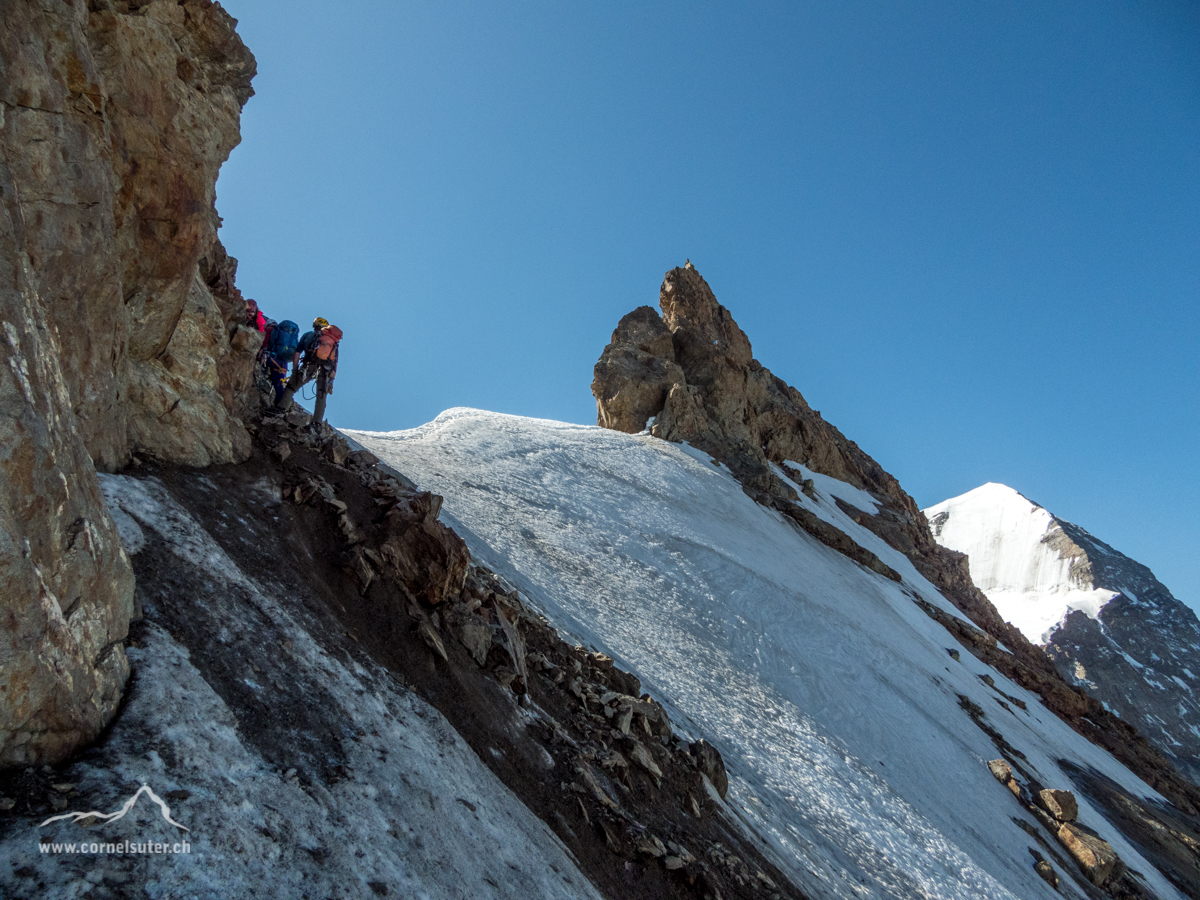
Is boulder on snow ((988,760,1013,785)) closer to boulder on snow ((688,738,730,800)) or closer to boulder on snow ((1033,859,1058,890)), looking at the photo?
boulder on snow ((1033,859,1058,890))

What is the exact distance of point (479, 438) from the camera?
1102 inches

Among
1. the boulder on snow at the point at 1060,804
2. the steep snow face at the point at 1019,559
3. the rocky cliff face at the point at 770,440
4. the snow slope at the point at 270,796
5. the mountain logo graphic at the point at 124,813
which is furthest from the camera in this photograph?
the steep snow face at the point at 1019,559

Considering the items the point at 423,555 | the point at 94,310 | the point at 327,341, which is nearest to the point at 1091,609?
the point at 327,341

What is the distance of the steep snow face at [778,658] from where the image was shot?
473 inches

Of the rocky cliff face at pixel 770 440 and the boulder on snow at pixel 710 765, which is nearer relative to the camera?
the boulder on snow at pixel 710 765

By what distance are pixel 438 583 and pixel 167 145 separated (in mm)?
6246

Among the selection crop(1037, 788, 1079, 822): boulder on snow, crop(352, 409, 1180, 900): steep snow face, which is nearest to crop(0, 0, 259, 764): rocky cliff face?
crop(352, 409, 1180, 900): steep snow face

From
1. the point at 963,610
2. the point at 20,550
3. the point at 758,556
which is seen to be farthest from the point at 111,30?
the point at 963,610

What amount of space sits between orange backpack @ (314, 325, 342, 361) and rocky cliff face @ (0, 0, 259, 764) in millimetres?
2199

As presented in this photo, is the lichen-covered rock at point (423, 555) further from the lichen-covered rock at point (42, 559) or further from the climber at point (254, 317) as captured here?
the climber at point (254, 317)

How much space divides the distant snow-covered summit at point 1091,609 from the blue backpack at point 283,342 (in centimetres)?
11974

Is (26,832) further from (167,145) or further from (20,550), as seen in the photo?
(167,145)

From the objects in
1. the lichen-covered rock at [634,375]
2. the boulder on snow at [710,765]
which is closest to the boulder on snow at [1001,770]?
the boulder on snow at [710,765]

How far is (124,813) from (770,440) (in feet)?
153
